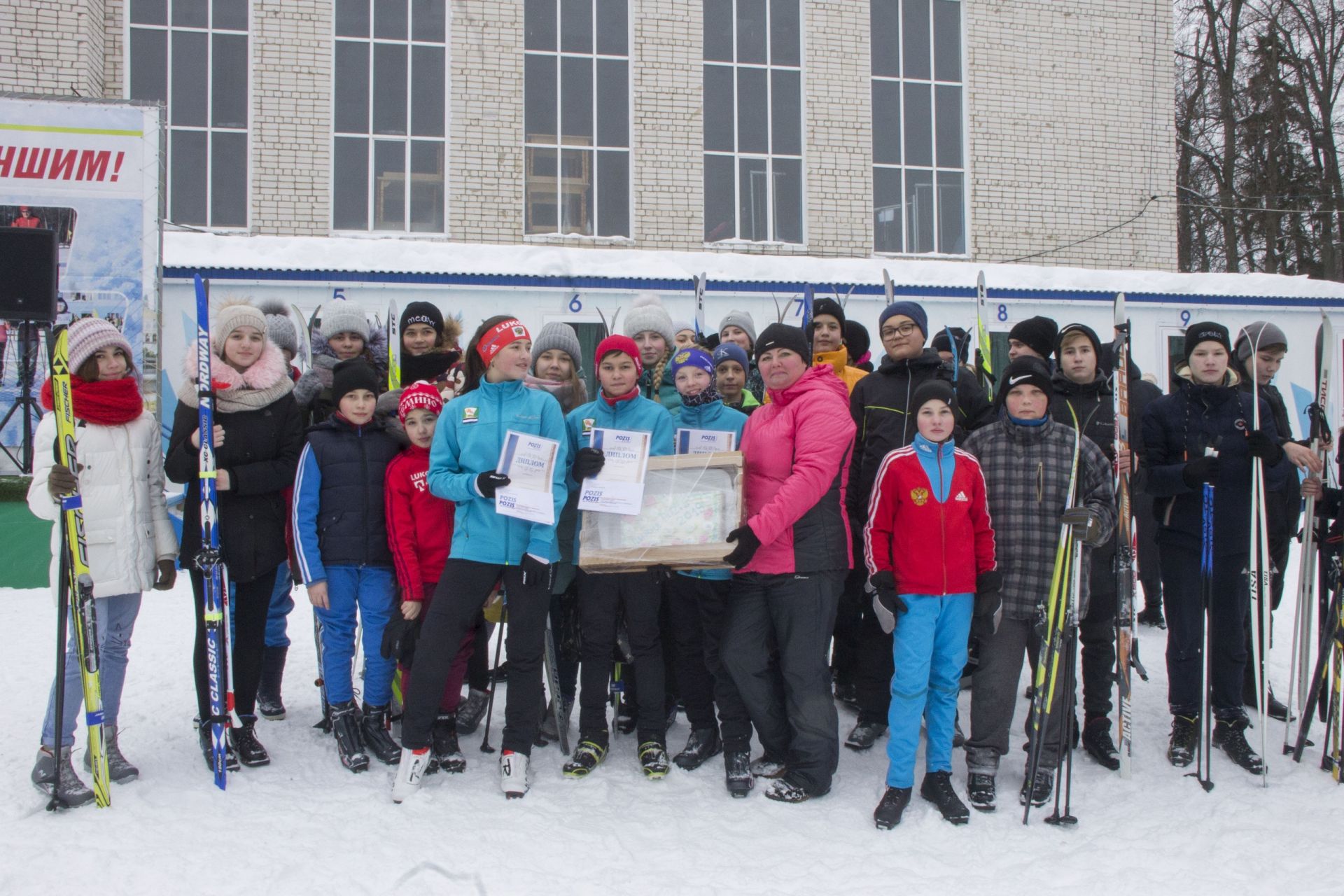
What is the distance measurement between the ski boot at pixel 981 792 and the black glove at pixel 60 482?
3.81 metres

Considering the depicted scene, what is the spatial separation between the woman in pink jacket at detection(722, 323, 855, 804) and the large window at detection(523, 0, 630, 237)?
9.42 meters

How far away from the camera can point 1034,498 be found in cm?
400

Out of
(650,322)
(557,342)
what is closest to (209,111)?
(650,322)

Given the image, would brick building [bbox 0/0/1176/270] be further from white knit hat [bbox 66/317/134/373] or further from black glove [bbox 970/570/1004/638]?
black glove [bbox 970/570/1004/638]

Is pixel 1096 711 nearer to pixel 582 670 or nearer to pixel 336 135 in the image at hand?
pixel 582 670

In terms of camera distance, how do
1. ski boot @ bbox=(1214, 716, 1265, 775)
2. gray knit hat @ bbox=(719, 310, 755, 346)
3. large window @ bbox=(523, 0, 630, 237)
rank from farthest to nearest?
large window @ bbox=(523, 0, 630, 237) → gray knit hat @ bbox=(719, 310, 755, 346) → ski boot @ bbox=(1214, 716, 1265, 775)

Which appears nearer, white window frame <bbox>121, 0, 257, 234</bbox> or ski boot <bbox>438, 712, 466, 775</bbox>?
ski boot <bbox>438, 712, 466, 775</bbox>

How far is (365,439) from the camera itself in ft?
14.2

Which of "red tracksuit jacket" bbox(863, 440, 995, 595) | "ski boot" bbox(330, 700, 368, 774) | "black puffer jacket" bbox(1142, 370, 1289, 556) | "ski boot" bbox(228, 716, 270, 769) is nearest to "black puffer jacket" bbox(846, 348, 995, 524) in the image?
"red tracksuit jacket" bbox(863, 440, 995, 595)

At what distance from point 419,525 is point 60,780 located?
170cm

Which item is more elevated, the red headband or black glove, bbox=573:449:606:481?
the red headband

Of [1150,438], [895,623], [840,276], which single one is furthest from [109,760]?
[840,276]

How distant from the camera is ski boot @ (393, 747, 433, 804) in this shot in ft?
12.7

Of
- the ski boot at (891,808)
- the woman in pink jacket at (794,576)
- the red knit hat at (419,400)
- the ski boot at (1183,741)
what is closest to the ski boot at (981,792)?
the ski boot at (891,808)
